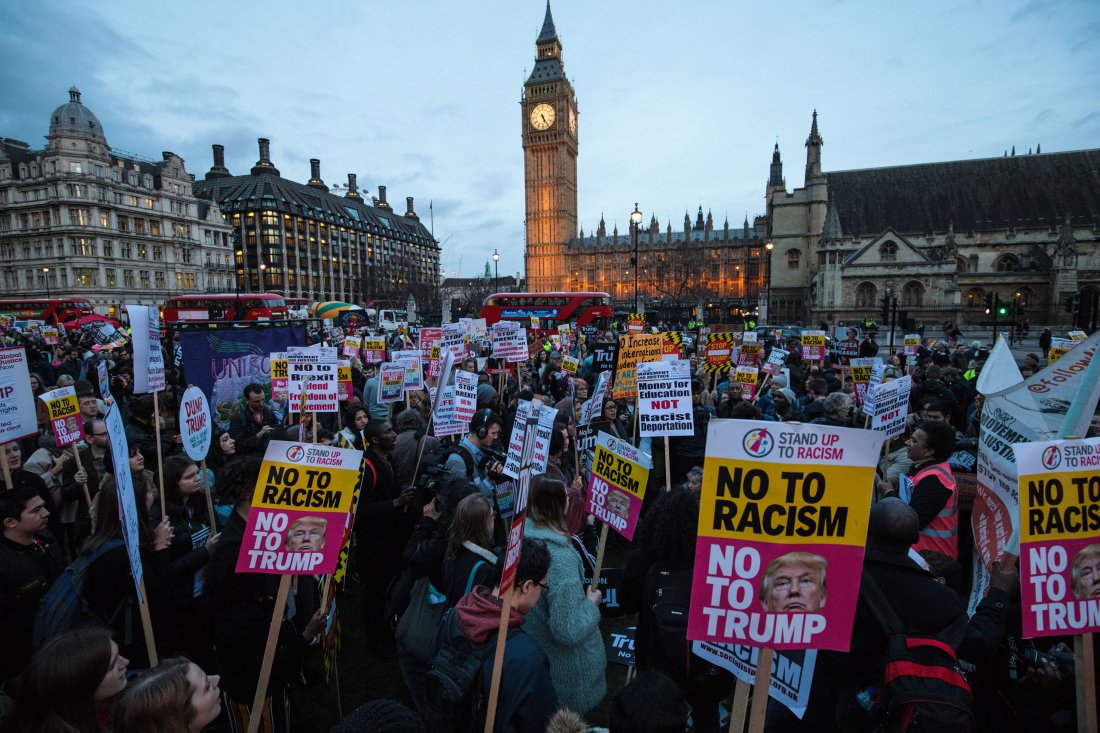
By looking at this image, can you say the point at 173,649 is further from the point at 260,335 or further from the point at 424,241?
the point at 424,241

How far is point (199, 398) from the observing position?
15.9 feet

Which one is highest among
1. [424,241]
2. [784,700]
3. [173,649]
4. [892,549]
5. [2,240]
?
[424,241]

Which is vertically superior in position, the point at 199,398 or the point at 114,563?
the point at 199,398

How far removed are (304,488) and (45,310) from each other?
44349mm

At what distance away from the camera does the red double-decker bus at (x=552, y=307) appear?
36.2 metres

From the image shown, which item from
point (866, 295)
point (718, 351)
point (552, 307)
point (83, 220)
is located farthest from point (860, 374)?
point (83, 220)

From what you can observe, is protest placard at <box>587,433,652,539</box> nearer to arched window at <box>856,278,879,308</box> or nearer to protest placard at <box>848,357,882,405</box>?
protest placard at <box>848,357,882,405</box>

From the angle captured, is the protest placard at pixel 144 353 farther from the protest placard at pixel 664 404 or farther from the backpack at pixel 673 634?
the backpack at pixel 673 634

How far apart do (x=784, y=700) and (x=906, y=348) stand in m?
12.6

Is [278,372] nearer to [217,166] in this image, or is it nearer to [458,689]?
[458,689]

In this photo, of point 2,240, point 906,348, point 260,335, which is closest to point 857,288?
point 906,348

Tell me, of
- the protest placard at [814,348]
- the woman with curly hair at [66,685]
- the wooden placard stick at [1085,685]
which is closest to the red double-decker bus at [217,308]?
the protest placard at [814,348]

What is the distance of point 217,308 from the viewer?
110ft

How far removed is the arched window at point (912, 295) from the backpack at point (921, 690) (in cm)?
4659
